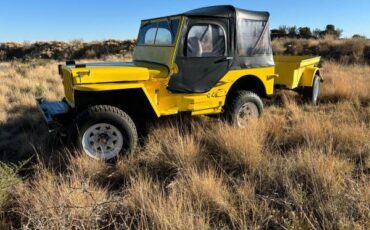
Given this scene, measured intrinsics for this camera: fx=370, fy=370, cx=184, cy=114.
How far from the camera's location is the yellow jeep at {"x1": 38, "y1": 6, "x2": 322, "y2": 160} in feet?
16.6

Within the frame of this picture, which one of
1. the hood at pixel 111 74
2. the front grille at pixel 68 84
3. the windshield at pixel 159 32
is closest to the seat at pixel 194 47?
the windshield at pixel 159 32

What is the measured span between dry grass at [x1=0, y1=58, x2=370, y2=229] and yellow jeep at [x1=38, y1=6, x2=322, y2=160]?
0.40 m

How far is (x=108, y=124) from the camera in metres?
5.05

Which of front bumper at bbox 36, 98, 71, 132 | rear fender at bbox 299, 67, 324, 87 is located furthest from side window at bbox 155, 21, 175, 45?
rear fender at bbox 299, 67, 324, 87

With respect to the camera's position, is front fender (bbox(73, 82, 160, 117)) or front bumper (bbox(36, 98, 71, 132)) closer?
front fender (bbox(73, 82, 160, 117))

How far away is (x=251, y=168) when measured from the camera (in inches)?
174

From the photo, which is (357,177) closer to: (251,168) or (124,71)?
(251,168)

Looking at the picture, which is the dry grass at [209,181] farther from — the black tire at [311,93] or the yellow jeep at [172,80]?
the black tire at [311,93]

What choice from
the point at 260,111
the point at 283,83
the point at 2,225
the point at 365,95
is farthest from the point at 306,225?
the point at 365,95

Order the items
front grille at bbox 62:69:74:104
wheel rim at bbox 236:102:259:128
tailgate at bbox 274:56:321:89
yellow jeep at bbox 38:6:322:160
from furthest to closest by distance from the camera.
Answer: tailgate at bbox 274:56:321:89, wheel rim at bbox 236:102:259:128, front grille at bbox 62:69:74:104, yellow jeep at bbox 38:6:322:160

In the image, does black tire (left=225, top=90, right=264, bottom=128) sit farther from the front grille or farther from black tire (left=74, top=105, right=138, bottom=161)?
the front grille

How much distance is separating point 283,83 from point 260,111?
134 cm

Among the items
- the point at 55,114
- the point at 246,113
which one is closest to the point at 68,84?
the point at 55,114

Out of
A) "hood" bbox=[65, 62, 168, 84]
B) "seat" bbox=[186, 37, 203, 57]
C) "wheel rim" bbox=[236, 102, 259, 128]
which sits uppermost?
"seat" bbox=[186, 37, 203, 57]
